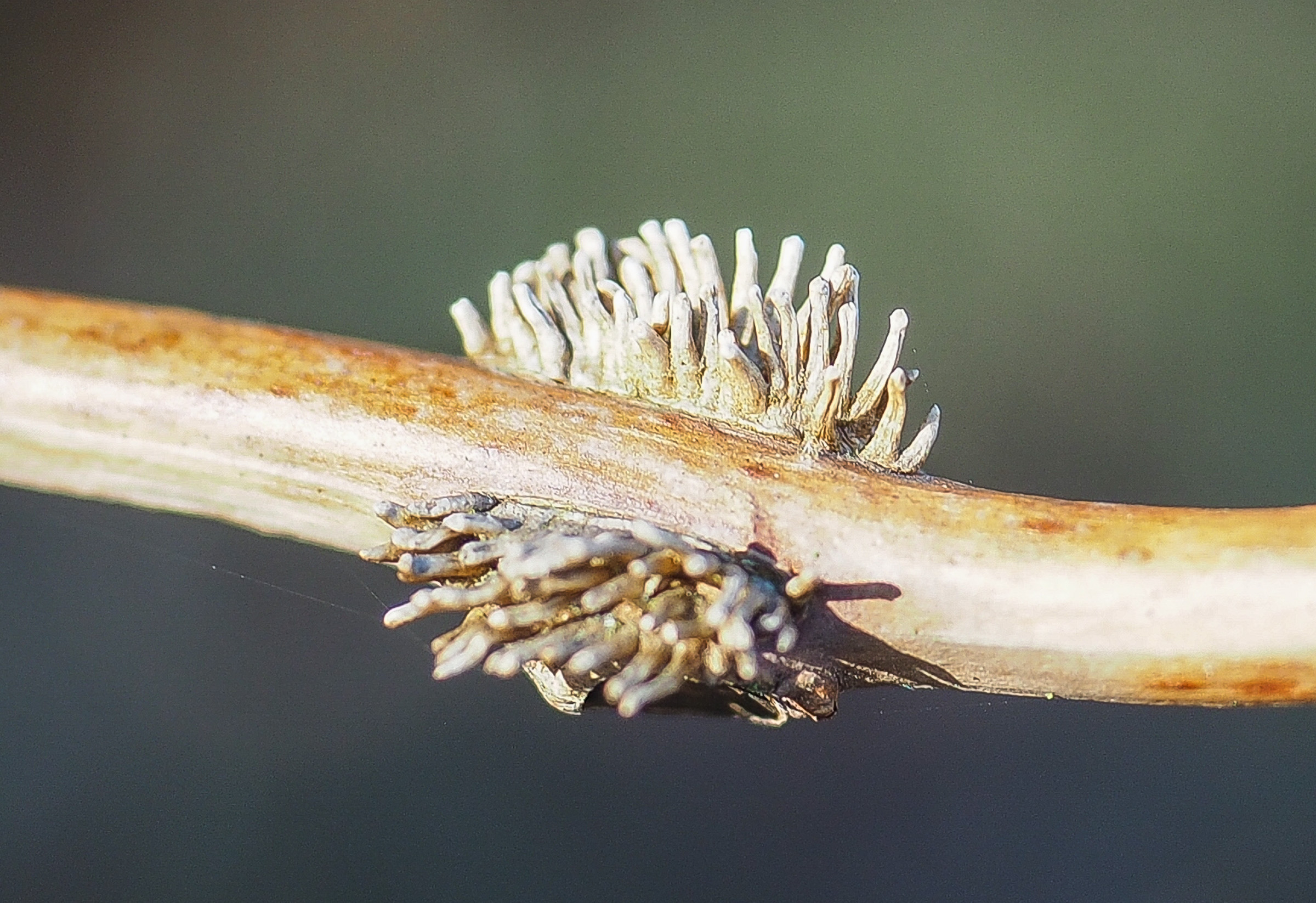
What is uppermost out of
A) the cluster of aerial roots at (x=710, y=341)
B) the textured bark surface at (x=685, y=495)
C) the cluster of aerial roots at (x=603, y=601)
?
the cluster of aerial roots at (x=710, y=341)

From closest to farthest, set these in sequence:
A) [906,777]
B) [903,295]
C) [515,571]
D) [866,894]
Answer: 1. [515,571]
2. [866,894]
3. [906,777]
4. [903,295]

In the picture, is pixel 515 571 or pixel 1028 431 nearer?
pixel 515 571

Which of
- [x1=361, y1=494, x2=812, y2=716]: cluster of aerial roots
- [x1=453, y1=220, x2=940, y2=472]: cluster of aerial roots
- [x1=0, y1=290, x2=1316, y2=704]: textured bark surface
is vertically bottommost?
[x1=361, y1=494, x2=812, y2=716]: cluster of aerial roots

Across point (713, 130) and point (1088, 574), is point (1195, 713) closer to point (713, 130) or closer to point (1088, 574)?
point (713, 130)

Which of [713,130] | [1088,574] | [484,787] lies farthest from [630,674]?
[713,130]

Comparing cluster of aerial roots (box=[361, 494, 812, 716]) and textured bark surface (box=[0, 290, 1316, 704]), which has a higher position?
textured bark surface (box=[0, 290, 1316, 704])

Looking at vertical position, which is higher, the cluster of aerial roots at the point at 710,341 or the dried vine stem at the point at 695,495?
the cluster of aerial roots at the point at 710,341
